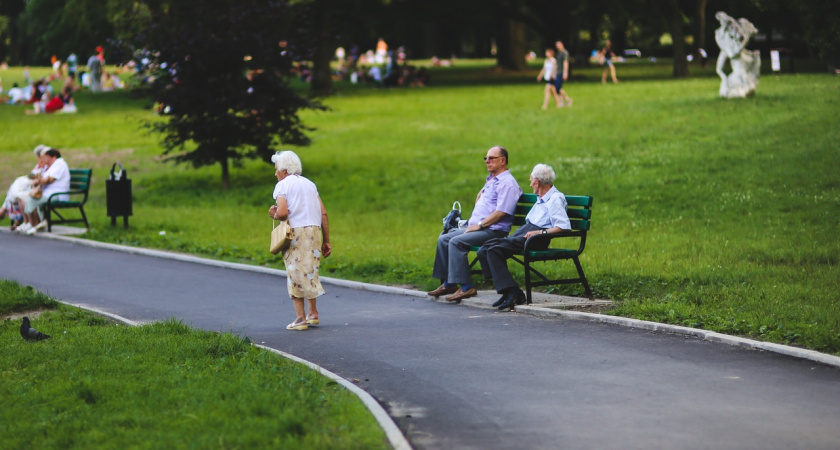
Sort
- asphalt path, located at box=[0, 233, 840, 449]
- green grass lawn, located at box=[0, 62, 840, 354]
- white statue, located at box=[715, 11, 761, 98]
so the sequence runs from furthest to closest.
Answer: white statue, located at box=[715, 11, 761, 98], green grass lawn, located at box=[0, 62, 840, 354], asphalt path, located at box=[0, 233, 840, 449]

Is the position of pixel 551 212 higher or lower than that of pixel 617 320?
higher

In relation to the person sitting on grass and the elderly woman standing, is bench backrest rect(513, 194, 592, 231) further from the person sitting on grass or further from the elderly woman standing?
the person sitting on grass

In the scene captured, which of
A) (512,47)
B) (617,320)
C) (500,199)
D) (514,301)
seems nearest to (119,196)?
(500,199)

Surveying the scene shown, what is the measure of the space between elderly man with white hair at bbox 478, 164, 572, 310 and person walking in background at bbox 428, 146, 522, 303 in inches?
11.0

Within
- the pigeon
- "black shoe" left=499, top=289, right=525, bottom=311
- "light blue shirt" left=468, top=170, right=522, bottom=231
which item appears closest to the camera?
the pigeon

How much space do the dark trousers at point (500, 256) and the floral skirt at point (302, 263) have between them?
6.38 ft

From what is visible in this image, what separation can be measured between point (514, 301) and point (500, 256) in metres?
0.54

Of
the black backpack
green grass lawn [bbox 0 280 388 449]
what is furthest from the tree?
green grass lawn [bbox 0 280 388 449]

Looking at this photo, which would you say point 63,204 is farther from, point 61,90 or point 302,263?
point 61,90

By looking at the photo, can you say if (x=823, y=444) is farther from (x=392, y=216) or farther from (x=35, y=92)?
(x=35, y=92)

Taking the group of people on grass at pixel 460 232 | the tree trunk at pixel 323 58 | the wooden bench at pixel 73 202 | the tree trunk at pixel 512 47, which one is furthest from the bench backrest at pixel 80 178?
the tree trunk at pixel 512 47

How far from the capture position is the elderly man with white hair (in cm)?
1155

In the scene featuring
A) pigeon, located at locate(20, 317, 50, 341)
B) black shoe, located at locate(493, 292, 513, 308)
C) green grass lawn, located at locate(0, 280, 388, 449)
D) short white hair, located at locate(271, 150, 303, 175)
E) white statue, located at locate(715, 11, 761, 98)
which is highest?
white statue, located at locate(715, 11, 761, 98)

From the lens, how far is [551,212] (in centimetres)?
1191
